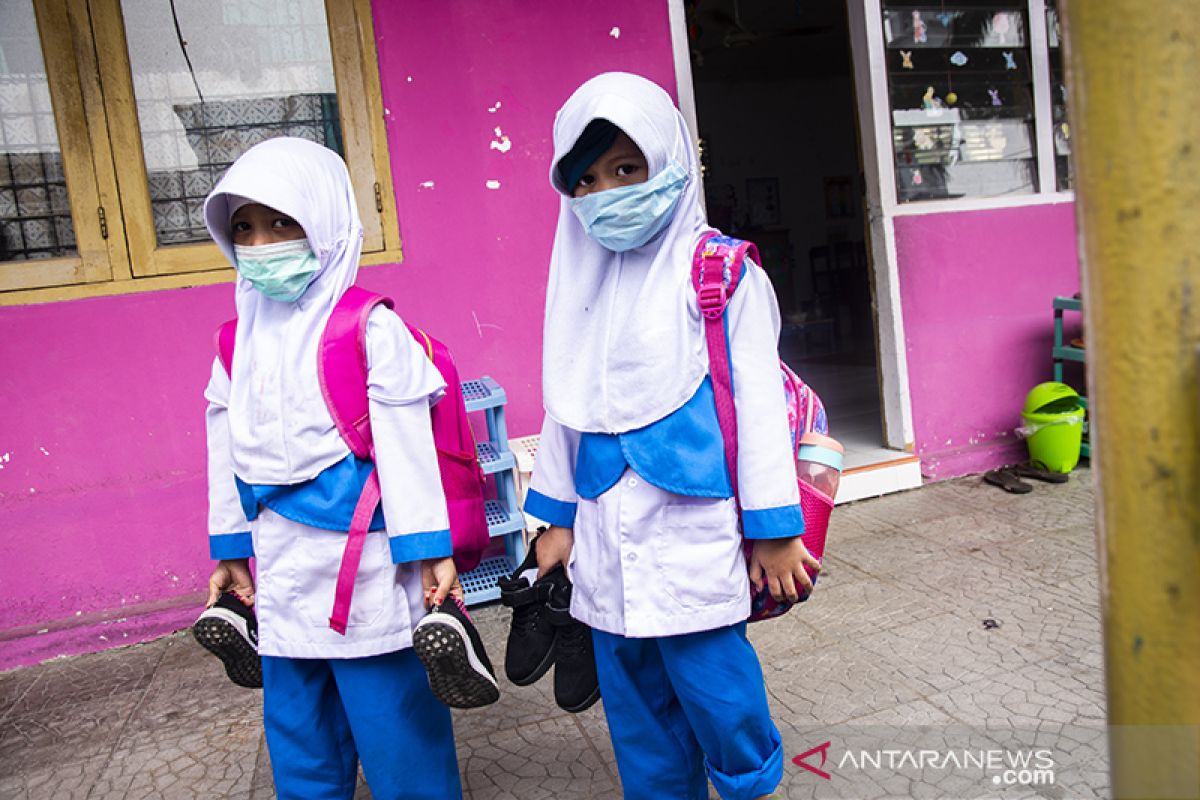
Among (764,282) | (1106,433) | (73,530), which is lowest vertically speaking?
(73,530)

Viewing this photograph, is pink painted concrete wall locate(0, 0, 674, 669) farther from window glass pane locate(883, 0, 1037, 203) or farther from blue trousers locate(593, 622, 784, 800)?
blue trousers locate(593, 622, 784, 800)

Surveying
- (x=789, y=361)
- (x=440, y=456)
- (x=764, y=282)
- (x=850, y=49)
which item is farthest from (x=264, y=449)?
(x=789, y=361)

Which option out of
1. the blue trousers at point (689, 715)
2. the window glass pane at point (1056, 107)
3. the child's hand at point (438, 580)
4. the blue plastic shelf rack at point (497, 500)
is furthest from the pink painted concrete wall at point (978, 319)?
the child's hand at point (438, 580)

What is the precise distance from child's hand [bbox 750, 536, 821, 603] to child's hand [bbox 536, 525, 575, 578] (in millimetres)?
439

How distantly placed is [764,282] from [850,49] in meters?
3.42

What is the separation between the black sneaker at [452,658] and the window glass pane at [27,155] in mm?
2613

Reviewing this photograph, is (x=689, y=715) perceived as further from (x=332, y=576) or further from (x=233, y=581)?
(x=233, y=581)

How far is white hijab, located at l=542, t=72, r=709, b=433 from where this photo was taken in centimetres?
169

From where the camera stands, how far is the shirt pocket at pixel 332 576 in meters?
1.82

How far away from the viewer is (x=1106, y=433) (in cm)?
78

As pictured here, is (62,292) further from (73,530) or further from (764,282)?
(764,282)

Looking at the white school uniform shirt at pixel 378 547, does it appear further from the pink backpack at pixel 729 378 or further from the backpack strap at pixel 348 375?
the pink backpack at pixel 729 378

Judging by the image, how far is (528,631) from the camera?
1.95 meters

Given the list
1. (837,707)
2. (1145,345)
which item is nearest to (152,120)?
(837,707)
